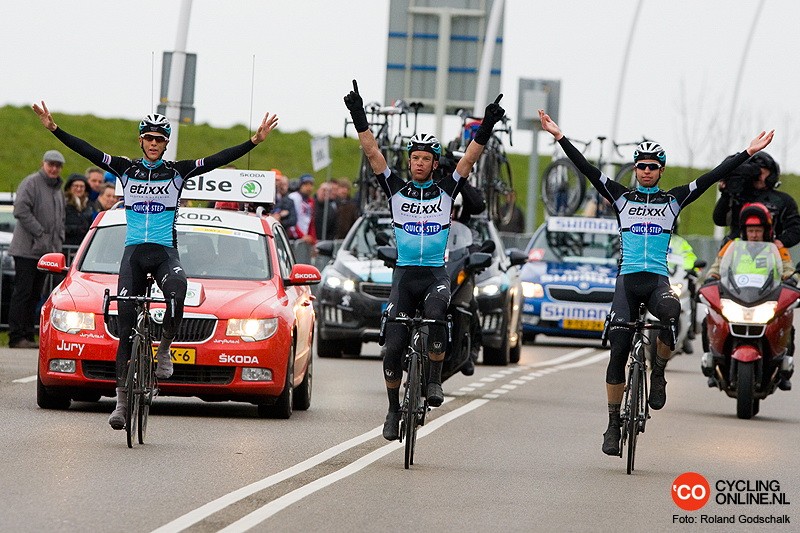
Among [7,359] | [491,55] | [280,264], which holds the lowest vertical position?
[7,359]

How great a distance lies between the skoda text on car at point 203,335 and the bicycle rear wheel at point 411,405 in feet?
8.50

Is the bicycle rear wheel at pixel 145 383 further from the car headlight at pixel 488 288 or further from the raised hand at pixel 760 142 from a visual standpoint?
the car headlight at pixel 488 288

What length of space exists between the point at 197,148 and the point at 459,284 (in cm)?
8748

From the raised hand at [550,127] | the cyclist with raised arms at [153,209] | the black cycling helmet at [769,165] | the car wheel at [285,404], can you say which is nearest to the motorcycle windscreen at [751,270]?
the black cycling helmet at [769,165]

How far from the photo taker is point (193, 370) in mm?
14539

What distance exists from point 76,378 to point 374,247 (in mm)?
9000

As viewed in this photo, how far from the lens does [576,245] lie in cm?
2819

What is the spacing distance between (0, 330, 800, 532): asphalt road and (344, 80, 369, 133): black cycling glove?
2.15m

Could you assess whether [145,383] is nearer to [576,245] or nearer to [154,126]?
[154,126]

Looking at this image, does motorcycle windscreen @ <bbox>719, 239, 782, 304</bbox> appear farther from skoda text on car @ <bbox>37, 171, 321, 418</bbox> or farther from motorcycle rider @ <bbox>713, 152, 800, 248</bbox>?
skoda text on car @ <bbox>37, 171, 321, 418</bbox>

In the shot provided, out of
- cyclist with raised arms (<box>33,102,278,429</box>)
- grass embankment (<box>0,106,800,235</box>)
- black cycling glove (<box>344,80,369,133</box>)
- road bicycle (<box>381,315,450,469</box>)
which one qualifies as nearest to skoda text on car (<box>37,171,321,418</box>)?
cyclist with raised arms (<box>33,102,278,429</box>)

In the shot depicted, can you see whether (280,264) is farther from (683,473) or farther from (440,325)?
(683,473)

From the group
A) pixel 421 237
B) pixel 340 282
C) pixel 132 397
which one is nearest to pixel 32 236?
pixel 340 282

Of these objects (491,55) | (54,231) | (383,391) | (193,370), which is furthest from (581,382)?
(491,55)
